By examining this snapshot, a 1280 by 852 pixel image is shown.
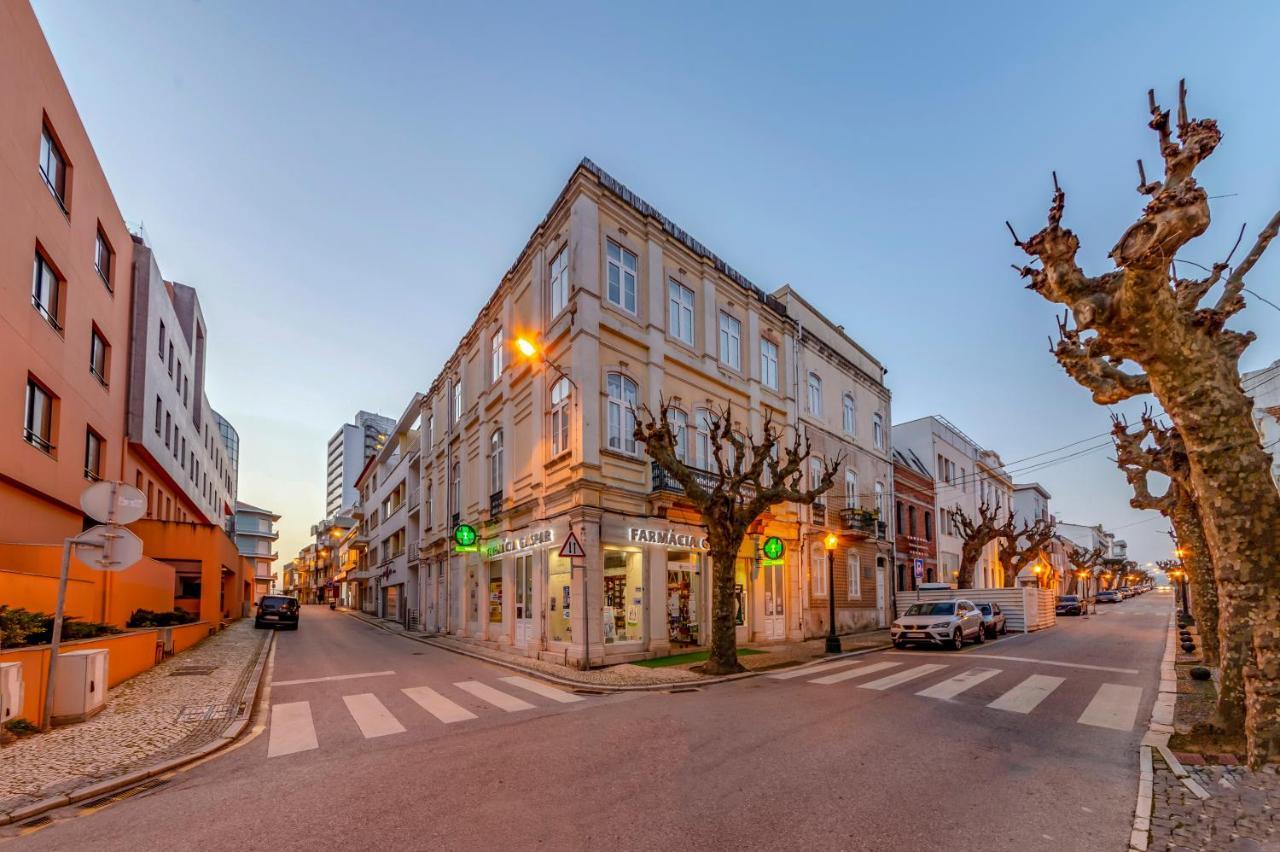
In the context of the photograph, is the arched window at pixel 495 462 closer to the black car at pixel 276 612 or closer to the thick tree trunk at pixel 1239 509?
the black car at pixel 276 612

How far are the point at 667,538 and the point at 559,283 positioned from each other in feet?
26.4

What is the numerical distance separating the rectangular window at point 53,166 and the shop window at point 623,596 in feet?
51.7

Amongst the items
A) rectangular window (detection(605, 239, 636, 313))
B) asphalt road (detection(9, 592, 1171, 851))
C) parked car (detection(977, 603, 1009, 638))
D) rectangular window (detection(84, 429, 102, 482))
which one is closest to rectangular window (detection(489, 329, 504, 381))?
rectangular window (detection(605, 239, 636, 313))

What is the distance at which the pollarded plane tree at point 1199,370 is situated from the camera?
6191 mm

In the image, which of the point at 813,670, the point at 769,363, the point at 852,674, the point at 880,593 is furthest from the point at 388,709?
the point at 880,593

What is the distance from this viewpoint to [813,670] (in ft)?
47.2

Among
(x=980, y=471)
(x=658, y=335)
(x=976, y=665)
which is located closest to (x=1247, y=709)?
(x=976, y=665)

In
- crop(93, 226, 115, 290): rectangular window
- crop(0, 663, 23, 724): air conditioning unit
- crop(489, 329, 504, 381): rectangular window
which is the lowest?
crop(0, 663, 23, 724): air conditioning unit

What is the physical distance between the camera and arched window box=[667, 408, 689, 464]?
18484 millimetres

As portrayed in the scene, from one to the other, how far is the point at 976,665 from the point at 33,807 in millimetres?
16696

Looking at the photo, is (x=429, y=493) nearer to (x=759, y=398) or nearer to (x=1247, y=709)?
(x=759, y=398)

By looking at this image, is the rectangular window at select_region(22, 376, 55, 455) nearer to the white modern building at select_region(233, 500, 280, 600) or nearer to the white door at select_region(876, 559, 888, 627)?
the white door at select_region(876, 559, 888, 627)

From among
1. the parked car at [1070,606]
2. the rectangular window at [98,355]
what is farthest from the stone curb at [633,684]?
the parked car at [1070,606]

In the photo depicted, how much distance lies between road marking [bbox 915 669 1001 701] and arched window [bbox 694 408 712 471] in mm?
8656
